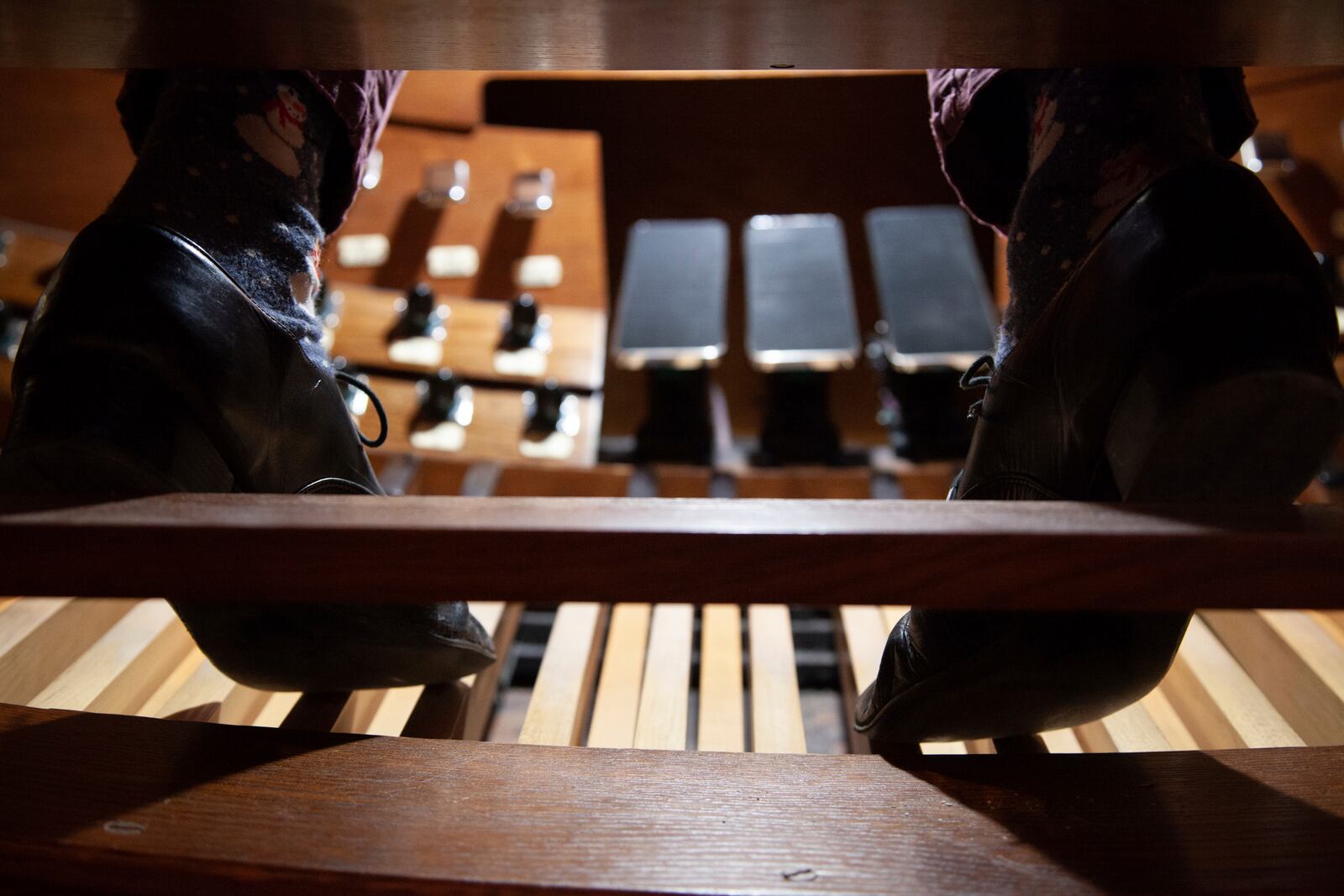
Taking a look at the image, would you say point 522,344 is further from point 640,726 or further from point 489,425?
point 640,726

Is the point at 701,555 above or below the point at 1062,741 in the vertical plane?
below

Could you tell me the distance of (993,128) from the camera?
2.34 ft

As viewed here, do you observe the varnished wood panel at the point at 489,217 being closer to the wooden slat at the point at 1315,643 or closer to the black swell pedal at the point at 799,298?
the black swell pedal at the point at 799,298

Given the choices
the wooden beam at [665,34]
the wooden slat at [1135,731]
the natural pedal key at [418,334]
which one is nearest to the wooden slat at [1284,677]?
the wooden slat at [1135,731]

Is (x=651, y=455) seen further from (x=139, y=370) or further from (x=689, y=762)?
(x=139, y=370)

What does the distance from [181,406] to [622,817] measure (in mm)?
317

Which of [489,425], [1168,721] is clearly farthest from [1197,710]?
[489,425]

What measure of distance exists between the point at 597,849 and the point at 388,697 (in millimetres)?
451

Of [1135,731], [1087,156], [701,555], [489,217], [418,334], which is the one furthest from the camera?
[489,217]

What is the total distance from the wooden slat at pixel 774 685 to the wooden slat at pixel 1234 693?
0.35 meters

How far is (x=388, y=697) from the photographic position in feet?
2.95

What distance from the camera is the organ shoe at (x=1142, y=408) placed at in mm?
454

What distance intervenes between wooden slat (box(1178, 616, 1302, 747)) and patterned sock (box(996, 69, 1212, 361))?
1.38ft

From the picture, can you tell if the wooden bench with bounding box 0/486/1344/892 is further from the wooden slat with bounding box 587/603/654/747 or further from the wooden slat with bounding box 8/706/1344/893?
the wooden slat with bounding box 587/603/654/747
